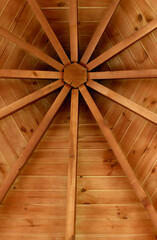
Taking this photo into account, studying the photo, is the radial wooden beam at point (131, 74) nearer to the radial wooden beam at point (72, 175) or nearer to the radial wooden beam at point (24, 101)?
the radial wooden beam at point (72, 175)

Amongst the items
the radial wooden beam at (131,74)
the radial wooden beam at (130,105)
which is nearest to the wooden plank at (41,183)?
the radial wooden beam at (130,105)

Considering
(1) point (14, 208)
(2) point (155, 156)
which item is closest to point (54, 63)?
(2) point (155, 156)

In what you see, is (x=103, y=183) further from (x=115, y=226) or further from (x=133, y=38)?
(x=133, y=38)

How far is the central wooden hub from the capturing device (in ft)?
12.1

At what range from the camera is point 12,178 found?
341 cm

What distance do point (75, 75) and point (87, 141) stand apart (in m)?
1.09

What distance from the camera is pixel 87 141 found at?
4.15 meters

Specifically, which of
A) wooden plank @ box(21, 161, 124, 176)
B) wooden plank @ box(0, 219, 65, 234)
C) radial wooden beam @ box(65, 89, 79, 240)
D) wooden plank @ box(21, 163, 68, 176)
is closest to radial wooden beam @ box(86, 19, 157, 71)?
radial wooden beam @ box(65, 89, 79, 240)

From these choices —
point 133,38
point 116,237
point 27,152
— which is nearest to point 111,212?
point 116,237

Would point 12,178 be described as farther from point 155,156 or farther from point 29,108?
point 155,156

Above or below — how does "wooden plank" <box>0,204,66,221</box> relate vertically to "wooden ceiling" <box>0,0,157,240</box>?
below

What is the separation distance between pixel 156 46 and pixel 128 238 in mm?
2633

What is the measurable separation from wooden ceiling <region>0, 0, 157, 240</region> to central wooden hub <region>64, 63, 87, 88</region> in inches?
3.6

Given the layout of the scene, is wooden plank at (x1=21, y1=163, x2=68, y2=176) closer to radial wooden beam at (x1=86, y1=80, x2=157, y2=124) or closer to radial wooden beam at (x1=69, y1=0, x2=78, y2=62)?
radial wooden beam at (x1=86, y1=80, x2=157, y2=124)
